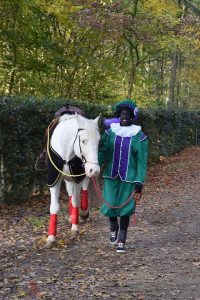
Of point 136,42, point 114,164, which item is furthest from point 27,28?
point 114,164

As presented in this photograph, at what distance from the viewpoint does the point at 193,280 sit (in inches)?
195

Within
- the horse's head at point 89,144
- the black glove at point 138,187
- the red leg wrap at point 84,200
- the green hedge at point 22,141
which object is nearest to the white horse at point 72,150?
the horse's head at point 89,144

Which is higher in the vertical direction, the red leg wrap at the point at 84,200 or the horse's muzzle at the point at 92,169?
the horse's muzzle at the point at 92,169

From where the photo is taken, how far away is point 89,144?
5730mm

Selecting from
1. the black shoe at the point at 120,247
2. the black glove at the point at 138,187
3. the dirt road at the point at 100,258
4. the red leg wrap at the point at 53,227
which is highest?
the black glove at the point at 138,187

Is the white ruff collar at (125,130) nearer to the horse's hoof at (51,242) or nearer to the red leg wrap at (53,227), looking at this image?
the red leg wrap at (53,227)

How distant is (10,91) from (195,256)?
11.2 m

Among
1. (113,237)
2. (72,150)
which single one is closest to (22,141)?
(72,150)

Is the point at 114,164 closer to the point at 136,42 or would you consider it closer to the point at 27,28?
the point at 27,28

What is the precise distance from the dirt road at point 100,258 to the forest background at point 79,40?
6.25m

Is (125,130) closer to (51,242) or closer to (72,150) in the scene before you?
(72,150)

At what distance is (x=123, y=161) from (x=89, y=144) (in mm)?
495

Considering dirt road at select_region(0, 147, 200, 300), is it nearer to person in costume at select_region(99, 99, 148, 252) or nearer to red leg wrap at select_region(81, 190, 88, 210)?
red leg wrap at select_region(81, 190, 88, 210)

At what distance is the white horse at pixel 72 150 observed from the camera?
225 inches
